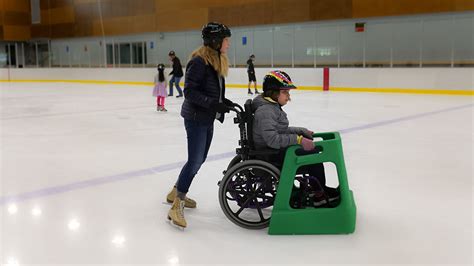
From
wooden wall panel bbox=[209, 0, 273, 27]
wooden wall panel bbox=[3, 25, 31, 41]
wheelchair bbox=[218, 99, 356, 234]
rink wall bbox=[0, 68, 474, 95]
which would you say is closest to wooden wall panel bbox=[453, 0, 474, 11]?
rink wall bbox=[0, 68, 474, 95]

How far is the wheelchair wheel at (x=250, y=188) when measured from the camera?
3.23 meters

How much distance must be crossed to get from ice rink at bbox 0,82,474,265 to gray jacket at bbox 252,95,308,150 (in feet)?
1.95

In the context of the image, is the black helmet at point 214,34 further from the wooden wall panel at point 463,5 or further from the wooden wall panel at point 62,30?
the wooden wall panel at point 62,30

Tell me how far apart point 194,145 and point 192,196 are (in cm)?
95

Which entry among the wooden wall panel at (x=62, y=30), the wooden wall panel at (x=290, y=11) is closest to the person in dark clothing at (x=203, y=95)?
the wooden wall panel at (x=290, y=11)

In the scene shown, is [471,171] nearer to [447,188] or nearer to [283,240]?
[447,188]

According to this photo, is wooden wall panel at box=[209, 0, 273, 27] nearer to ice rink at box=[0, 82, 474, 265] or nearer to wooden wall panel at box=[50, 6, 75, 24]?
wooden wall panel at box=[50, 6, 75, 24]

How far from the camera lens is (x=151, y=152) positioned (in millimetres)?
6227

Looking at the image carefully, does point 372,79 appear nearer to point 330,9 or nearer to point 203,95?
point 330,9

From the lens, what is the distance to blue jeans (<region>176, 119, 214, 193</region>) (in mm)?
3338

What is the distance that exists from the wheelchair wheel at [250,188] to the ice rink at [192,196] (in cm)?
9

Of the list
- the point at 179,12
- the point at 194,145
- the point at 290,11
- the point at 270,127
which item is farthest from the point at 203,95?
the point at 179,12

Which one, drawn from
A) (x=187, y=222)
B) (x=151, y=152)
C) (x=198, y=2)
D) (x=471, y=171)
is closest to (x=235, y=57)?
(x=198, y=2)

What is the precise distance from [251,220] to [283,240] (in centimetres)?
39
